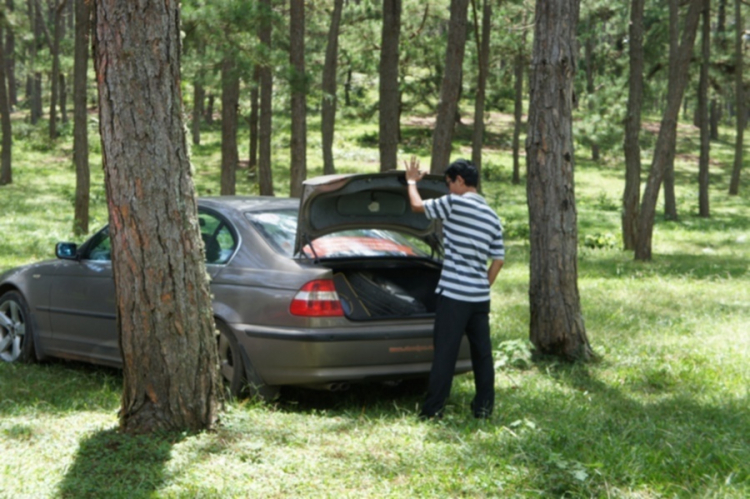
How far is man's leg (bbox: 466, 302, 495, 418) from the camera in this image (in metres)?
6.12

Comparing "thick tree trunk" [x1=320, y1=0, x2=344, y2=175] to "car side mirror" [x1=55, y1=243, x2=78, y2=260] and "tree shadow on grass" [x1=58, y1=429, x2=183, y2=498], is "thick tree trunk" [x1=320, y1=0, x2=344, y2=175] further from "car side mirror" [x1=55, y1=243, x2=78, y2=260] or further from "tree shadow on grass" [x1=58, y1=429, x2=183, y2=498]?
"tree shadow on grass" [x1=58, y1=429, x2=183, y2=498]

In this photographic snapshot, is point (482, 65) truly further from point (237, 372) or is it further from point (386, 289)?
point (237, 372)

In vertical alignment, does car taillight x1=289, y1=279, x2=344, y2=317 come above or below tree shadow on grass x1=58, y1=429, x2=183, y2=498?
above

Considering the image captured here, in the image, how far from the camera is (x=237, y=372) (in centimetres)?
643

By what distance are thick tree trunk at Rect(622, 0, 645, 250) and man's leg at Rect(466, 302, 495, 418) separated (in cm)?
1258

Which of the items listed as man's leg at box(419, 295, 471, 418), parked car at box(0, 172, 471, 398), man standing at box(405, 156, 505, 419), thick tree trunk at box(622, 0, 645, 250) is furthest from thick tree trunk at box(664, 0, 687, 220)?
man's leg at box(419, 295, 471, 418)

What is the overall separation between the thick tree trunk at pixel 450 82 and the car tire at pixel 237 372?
9189 mm

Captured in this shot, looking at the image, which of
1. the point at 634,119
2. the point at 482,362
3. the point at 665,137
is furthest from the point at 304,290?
the point at 634,119

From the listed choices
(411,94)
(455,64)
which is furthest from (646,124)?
(455,64)

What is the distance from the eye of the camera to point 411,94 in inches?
1603

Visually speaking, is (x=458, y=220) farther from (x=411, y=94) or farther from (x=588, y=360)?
(x=411, y=94)

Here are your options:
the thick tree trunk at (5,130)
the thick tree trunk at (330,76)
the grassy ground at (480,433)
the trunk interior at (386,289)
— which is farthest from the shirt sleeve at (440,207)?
the thick tree trunk at (5,130)

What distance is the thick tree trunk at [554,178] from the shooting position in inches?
320

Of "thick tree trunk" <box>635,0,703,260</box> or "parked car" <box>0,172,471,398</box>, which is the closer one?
"parked car" <box>0,172,471,398</box>
